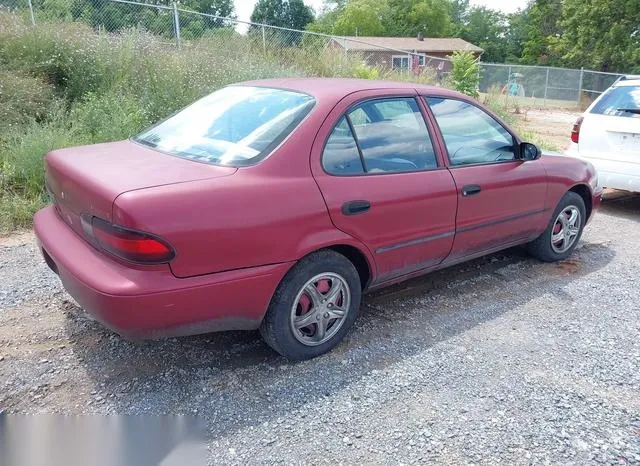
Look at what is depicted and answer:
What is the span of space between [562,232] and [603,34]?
33.3 m

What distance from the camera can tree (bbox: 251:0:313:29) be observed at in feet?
219

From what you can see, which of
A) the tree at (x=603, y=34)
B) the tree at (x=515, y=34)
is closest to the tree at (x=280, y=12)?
the tree at (x=515, y=34)

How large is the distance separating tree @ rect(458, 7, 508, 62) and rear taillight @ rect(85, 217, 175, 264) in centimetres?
6704

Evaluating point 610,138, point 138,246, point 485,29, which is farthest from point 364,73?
point 485,29

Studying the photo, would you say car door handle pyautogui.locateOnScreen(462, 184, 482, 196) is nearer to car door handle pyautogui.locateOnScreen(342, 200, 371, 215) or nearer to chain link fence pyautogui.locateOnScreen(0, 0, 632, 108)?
car door handle pyautogui.locateOnScreen(342, 200, 371, 215)

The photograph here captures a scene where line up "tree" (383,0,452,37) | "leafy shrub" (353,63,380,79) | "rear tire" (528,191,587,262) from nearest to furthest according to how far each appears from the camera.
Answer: "rear tire" (528,191,587,262) < "leafy shrub" (353,63,380,79) < "tree" (383,0,452,37)

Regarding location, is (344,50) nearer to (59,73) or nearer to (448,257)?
(59,73)

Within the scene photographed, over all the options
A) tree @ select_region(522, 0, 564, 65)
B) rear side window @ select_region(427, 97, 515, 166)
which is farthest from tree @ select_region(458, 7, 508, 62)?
rear side window @ select_region(427, 97, 515, 166)

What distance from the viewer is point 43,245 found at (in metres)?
3.15

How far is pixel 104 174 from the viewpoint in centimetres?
279

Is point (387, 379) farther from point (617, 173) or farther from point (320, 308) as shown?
point (617, 173)

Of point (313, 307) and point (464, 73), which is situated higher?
point (464, 73)

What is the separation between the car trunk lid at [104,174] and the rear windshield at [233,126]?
4.8 inches

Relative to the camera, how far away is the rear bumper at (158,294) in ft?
8.23
